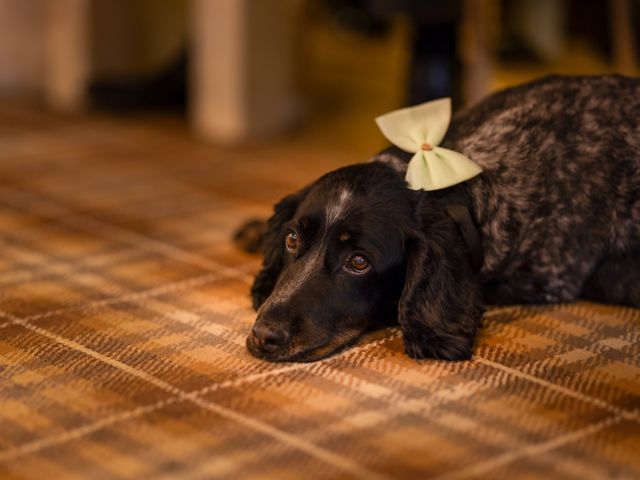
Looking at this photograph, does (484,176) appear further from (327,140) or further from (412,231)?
(327,140)

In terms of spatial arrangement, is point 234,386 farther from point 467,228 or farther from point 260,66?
point 260,66

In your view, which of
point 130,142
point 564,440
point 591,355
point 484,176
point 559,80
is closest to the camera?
point 564,440

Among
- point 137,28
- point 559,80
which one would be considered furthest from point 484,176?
point 137,28

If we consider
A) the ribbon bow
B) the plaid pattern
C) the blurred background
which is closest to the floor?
the plaid pattern

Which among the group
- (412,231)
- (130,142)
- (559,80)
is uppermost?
(559,80)

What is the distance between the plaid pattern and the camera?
6.55 ft

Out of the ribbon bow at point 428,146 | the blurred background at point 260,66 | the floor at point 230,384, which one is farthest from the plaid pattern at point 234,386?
the blurred background at point 260,66

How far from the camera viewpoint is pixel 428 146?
107 inches

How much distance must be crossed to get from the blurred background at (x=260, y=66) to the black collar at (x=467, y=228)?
5.36 feet

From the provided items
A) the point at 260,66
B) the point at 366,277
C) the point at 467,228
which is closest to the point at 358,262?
the point at 366,277

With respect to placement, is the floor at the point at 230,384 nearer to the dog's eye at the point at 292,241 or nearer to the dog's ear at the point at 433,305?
the dog's ear at the point at 433,305

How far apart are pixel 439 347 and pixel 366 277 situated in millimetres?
240

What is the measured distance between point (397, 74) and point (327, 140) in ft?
6.53

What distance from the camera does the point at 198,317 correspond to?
2.79m
